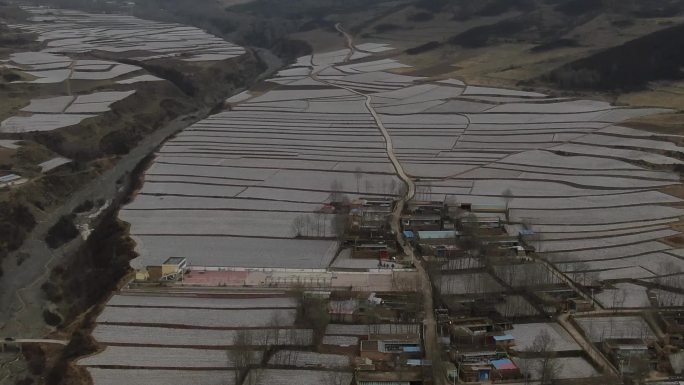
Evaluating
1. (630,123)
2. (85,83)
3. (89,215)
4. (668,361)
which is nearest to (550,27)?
(630,123)

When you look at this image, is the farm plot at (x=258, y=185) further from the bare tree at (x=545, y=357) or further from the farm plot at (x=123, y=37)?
the farm plot at (x=123, y=37)

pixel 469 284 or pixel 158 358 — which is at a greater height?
pixel 469 284

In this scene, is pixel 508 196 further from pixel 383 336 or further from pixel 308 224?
pixel 383 336

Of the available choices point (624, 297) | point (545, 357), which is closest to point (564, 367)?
point (545, 357)

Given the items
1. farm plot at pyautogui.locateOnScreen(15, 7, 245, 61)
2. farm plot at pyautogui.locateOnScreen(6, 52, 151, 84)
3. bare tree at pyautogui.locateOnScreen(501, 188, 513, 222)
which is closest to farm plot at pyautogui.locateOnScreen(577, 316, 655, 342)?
bare tree at pyautogui.locateOnScreen(501, 188, 513, 222)

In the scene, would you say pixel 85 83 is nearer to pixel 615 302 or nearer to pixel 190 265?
pixel 190 265

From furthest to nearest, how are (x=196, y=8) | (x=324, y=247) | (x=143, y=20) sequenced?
(x=196, y=8) → (x=143, y=20) → (x=324, y=247)

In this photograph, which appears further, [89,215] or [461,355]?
[89,215]

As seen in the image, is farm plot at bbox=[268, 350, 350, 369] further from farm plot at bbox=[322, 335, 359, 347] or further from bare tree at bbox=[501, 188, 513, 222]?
bare tree at bbox=[501, 188, 513, 222]

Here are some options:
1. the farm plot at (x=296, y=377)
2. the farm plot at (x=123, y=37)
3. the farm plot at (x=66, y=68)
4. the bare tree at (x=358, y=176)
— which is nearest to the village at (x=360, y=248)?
the farm plot at (x=296, y=377)
